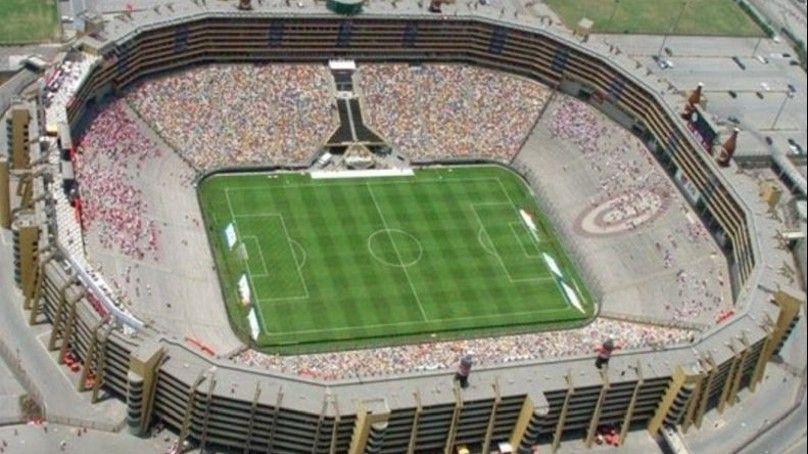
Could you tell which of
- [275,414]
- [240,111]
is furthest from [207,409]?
[240,111]

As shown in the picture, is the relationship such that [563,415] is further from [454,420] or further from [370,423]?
[370,423]

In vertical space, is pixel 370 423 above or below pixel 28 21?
below

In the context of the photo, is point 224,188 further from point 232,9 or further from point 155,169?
point 232,9

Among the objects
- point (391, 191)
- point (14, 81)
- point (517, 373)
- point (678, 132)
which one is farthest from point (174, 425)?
point (678, 132)

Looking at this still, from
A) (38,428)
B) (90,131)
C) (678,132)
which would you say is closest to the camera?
(38,428)

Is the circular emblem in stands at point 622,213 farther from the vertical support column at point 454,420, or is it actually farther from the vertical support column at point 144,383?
the vertical support column at point 144,383

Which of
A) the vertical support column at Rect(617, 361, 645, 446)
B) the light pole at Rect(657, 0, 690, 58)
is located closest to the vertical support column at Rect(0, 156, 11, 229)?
the vertical support column at Rect(617, 361, 645, 446)
